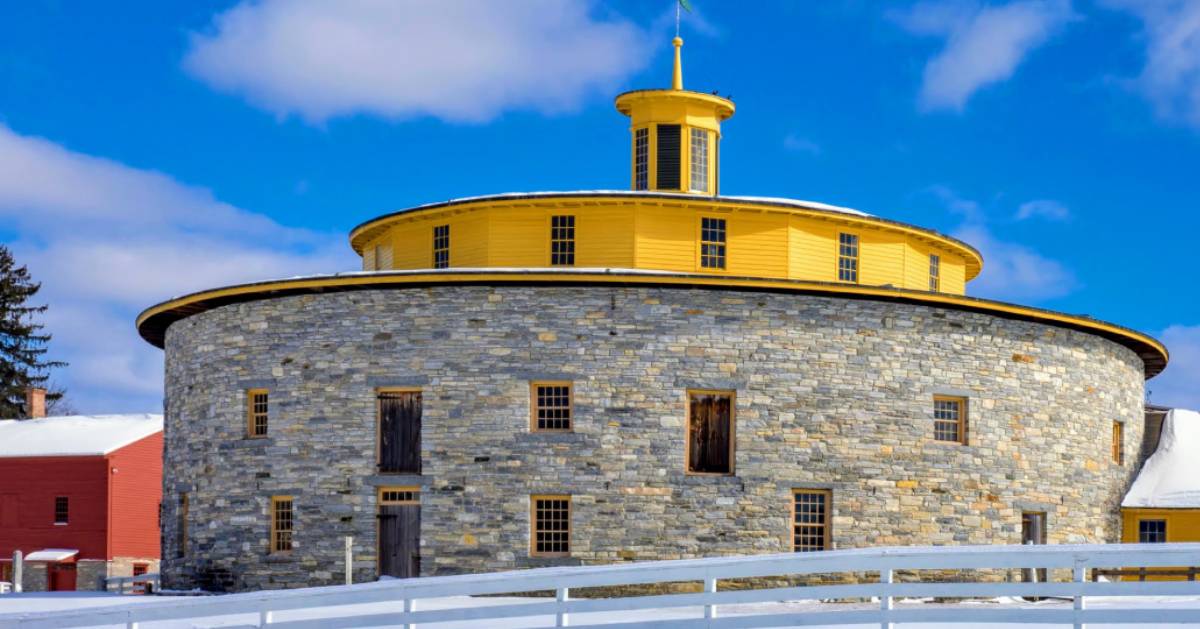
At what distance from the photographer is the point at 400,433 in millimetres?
29734

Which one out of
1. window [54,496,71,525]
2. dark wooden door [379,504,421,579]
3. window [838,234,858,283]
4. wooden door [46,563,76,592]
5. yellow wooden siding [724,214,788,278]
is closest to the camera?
dark wooden door [379,504,421,579]

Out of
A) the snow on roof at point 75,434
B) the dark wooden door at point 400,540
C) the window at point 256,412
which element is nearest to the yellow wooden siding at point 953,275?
the dark wooden door at point 400,540

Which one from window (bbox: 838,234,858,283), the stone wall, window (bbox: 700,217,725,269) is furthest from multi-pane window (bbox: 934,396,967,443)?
window (bbox: 700,217,725,269)

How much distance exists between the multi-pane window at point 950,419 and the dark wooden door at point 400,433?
403 inches

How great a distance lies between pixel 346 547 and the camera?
29312 millimetres

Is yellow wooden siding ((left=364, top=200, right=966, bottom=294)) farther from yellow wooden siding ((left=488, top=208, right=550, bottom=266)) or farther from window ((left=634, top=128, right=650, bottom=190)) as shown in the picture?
window ((left=634, top=128, right=650, bottom=190))

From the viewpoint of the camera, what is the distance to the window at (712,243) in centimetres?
3322

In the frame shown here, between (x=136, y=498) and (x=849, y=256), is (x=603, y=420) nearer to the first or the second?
(x=849, y=256)

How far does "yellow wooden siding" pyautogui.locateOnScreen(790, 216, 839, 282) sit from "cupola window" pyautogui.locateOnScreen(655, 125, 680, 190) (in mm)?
4613

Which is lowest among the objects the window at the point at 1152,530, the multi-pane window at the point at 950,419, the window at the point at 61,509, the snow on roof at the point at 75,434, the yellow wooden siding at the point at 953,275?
the window at the point at 61,509

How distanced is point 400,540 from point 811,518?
7.84 m

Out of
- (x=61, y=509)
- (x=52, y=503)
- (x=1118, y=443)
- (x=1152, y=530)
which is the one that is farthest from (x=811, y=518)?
(x=52, y=503)

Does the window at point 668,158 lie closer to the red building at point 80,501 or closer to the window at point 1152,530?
the window at point 1152,530

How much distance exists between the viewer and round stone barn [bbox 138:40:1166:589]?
29.1 metres
